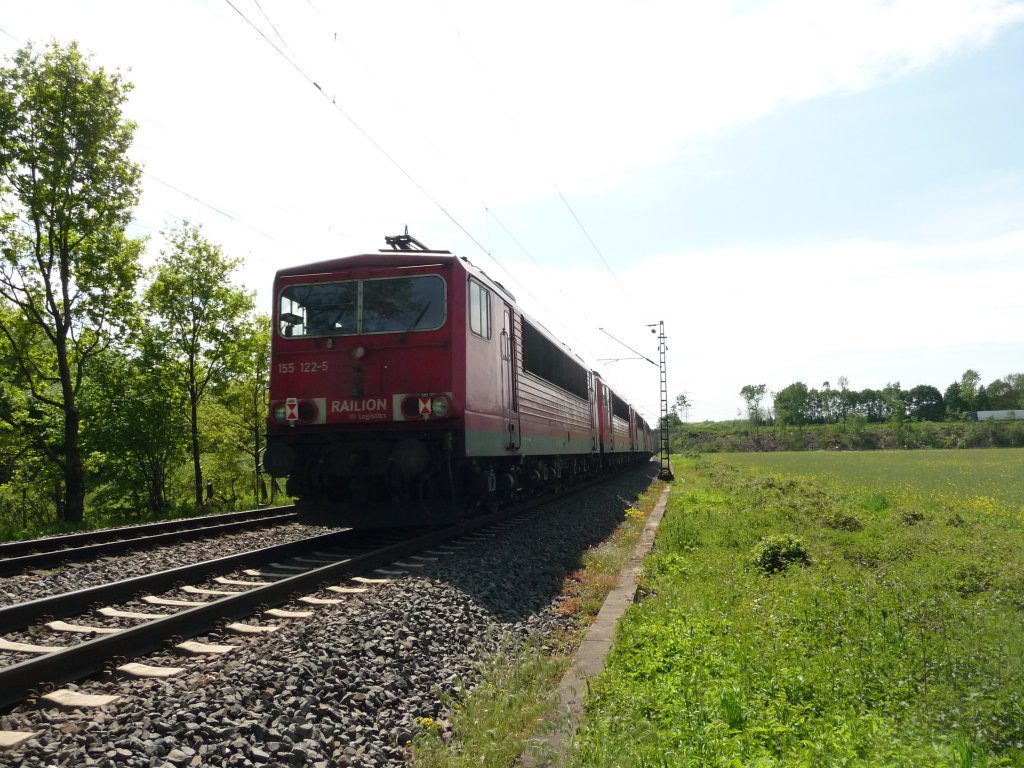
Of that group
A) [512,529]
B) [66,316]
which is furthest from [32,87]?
[512,529]

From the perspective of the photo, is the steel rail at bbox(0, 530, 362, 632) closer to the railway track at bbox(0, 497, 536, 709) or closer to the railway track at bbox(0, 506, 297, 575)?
the railway track at bbox(0, 497, 536, 709)

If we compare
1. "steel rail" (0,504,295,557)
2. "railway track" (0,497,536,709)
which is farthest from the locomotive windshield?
"steel rail" (0,504,295,557)

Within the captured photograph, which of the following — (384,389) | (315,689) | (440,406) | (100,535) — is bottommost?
(315,689)

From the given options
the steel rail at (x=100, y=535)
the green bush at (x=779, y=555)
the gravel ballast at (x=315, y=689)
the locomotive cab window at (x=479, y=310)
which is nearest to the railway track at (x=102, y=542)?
the steel rail at (x=100, y=535)

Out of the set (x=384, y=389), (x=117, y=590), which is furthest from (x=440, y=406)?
(x=117, y=590)

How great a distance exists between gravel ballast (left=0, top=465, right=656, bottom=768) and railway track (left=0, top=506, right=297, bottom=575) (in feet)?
12.3

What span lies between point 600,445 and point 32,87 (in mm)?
16795

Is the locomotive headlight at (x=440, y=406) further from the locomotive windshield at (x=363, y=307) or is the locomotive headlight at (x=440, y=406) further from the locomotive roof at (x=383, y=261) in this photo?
the locomotive roof at (x=383, y=261)

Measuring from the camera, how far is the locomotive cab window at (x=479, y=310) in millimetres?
9094

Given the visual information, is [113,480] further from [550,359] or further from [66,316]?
[550,359]

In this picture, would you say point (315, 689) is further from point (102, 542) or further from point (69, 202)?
point (69, 202)

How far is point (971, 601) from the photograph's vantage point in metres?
5.92

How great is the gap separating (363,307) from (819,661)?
6.61 metres

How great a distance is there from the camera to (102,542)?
9680 millimetres
